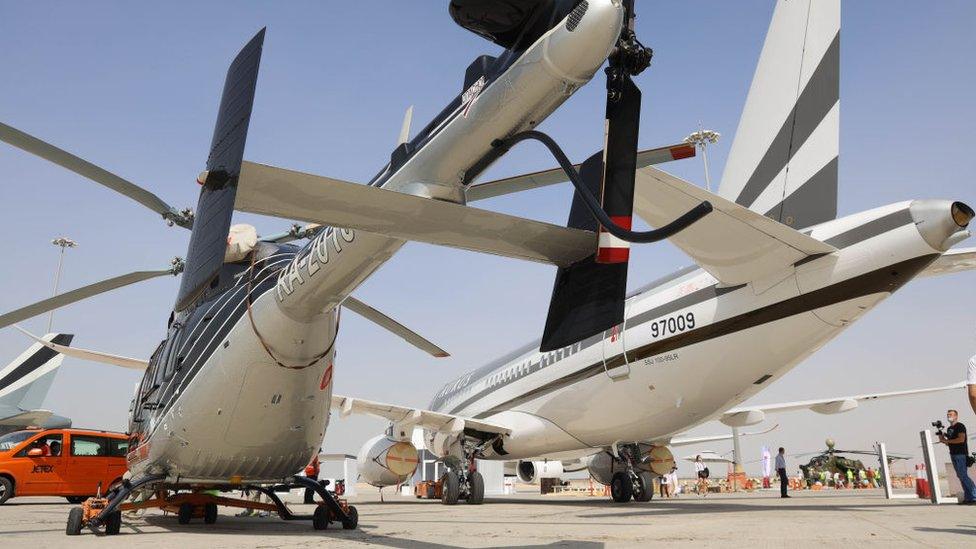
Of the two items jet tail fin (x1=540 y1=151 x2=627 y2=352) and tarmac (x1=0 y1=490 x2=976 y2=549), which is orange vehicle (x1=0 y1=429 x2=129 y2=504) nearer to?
tarmac (x1=0 y1=490 x2=976 y2=549)

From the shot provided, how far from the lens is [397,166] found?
15.8 feet

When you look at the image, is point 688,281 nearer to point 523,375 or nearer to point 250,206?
point 523,375

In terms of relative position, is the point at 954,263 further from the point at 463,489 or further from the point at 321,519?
the point at 463,489

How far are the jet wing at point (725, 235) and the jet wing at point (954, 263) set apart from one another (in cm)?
145

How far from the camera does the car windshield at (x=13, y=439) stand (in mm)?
16422

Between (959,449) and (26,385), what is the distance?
32.3 m

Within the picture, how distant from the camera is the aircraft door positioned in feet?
35.4

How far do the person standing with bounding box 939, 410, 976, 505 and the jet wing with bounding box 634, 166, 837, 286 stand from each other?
4.77 metres

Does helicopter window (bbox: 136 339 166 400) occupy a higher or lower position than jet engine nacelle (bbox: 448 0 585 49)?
lower

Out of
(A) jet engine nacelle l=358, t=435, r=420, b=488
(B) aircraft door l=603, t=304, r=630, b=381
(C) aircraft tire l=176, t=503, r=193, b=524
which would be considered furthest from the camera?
(A) jet engine nacelle l=358, t=435, r=420, b=488

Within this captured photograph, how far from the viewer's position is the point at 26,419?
28.7 m

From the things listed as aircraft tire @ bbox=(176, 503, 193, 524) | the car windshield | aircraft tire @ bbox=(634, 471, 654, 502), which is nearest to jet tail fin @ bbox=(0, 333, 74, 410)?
the car windshield

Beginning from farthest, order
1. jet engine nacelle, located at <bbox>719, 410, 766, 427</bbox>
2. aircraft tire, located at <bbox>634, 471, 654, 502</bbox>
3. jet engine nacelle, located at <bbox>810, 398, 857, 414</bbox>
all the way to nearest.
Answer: aircraft tire, located at <bbox>634, 471, 654, 502</bbox> → jet engine nacelle, located at <bbox>719, 410, 766, 427</bbox> → jet engine nacelle, located at <bbox>810, 398, 857, 414</bbox>

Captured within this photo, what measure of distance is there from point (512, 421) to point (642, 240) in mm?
11147
